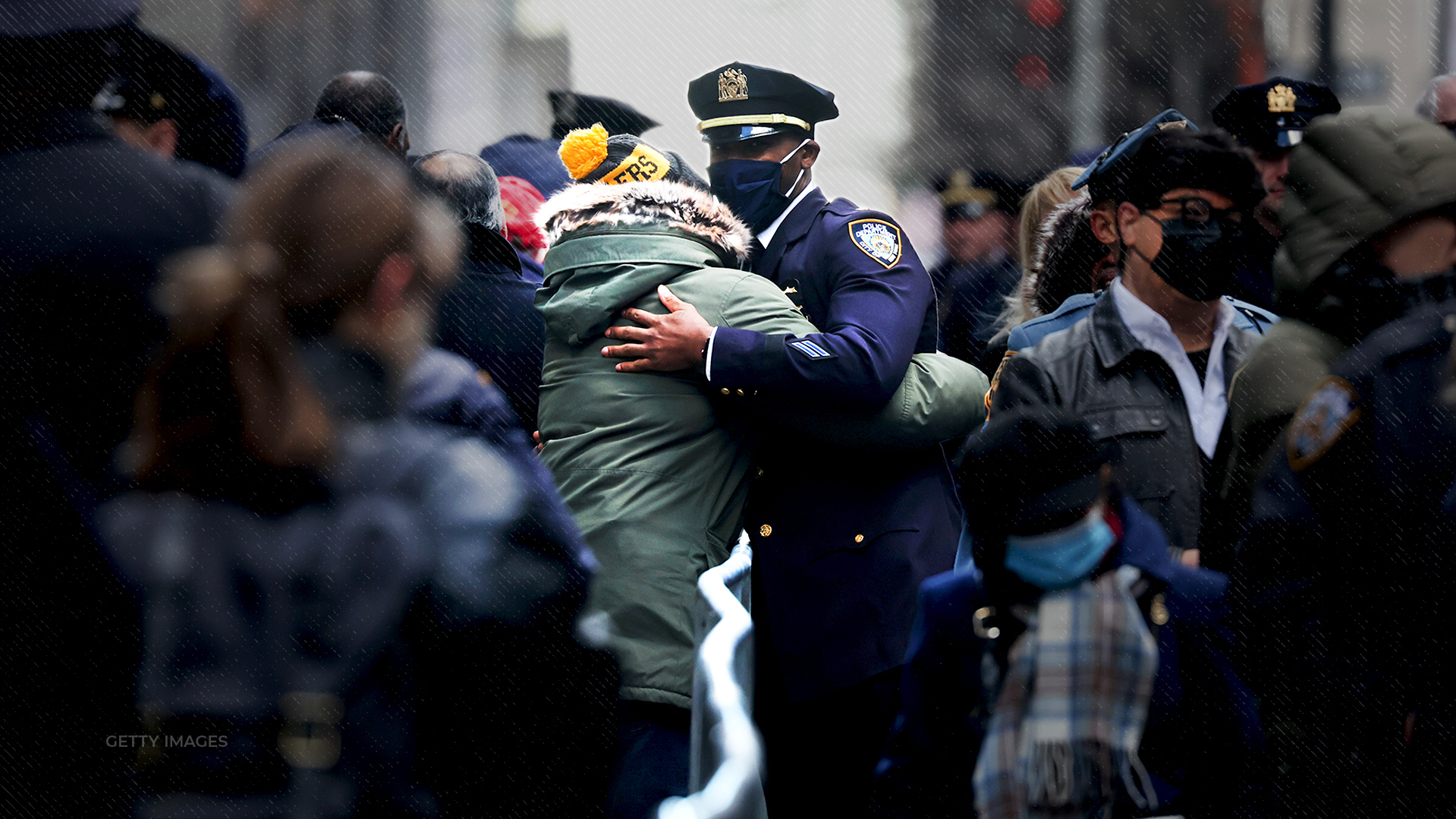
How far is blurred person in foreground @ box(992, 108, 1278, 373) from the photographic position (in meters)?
2.70

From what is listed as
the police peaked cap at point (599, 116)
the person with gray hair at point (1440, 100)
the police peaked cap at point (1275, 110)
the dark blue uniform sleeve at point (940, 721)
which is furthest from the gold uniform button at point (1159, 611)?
the police peaked cap at point (599, 116)

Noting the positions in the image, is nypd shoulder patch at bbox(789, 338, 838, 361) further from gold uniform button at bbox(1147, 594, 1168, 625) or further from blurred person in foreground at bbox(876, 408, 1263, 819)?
gold uniform button at bbox(1147, 594, 1168, 625)

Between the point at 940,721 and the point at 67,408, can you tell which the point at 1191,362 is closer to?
the point at 940,721

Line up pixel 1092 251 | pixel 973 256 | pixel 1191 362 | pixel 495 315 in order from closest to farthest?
pixel 1191 362, pixel 495 315, pixel 1092 251, pixel 973 256

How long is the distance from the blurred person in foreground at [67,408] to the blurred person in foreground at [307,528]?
15 cm

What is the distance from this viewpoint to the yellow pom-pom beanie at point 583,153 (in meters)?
2.71

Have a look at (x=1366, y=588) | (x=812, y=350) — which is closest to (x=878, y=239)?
(x=812, y=350)

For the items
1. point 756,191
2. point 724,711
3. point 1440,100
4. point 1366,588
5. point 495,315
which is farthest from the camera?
point 1440,100

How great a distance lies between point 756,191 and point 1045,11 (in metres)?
23.3

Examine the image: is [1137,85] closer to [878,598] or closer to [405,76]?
[405,76]

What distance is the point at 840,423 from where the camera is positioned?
2.58 m

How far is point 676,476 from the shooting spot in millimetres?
2465

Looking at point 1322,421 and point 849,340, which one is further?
point 849,340

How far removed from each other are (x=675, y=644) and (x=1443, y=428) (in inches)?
54.3
